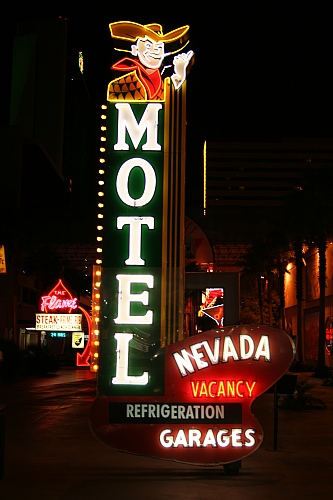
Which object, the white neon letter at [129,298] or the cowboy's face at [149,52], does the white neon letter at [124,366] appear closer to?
the white neon letter at [129,298]

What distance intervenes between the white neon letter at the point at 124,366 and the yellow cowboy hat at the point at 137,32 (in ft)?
15.8

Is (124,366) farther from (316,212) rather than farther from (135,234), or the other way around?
(316,212)

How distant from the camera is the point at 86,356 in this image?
41.1 meters

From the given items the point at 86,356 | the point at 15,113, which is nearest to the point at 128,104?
the point at 86,356

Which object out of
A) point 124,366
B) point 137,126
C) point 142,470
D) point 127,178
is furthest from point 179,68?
point 142,470

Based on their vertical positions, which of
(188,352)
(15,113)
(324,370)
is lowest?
(324,370)

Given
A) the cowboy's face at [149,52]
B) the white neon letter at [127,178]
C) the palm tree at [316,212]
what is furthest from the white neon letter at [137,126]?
the palm tree at [316,212]

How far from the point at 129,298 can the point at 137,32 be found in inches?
172

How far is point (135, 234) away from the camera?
9789 millimetres

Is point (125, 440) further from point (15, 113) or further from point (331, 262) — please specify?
point (15, 113)

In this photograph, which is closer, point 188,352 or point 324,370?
point 188,352

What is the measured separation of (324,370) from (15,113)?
68532 mm

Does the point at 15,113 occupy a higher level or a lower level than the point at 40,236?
higher

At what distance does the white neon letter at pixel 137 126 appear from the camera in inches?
396
